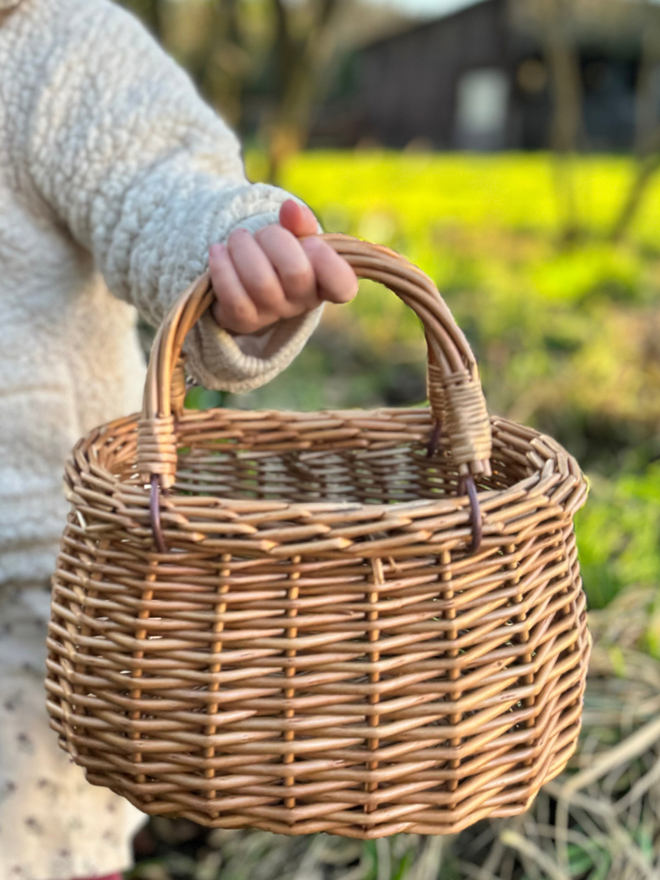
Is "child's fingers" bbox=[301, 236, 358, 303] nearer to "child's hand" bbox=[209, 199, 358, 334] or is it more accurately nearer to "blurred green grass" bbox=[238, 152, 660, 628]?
"child's hand" bbox=[209, 199, 358, 334]

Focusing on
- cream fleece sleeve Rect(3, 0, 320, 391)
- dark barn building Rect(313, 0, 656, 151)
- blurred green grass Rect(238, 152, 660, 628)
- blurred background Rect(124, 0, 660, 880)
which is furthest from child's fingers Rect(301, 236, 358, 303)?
dark barn building Rect(313, 0, 656, 151)

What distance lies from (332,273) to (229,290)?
68 mm

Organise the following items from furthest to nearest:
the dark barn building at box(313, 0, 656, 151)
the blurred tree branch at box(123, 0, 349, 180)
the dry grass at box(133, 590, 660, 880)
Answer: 1. the dark barn building at box(313, 0, 656, 151)
2. the blurred tree branch at box(123, 0, 349, 180)
3. the dry grass at box(133, 590, 660, 880)

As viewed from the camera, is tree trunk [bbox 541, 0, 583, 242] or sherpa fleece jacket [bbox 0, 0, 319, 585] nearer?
sherpa fleece jacket [bbox 0, 0, 319, 585]

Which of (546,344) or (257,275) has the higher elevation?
(257,275)

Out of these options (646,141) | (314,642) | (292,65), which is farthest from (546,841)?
(646,141)

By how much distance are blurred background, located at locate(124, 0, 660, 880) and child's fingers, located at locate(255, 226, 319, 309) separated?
0.67 m

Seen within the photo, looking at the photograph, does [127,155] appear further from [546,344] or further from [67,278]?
[546,344]

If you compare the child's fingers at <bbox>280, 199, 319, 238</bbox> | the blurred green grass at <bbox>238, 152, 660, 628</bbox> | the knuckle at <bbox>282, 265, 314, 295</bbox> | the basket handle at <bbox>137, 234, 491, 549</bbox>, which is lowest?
the blurred green grass at <bbox>238, 152, 660, 628</bbox>

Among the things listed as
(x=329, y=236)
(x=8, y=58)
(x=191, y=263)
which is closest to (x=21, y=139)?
(x=8, y=58)

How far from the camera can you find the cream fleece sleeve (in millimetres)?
724

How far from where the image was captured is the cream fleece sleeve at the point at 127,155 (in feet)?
2.37

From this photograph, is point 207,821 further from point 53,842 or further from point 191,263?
point 191,263

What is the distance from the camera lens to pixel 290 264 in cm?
56
